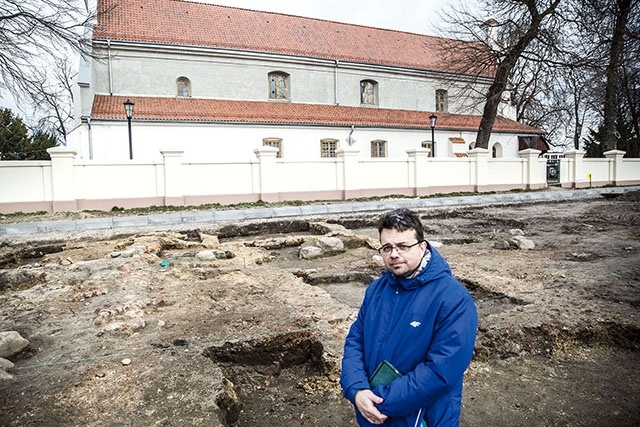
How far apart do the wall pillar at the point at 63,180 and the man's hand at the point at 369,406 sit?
52.5ft

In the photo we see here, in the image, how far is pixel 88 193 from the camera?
15609mm

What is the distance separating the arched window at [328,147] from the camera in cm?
2697

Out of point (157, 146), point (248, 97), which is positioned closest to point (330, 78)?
point (248, 97)

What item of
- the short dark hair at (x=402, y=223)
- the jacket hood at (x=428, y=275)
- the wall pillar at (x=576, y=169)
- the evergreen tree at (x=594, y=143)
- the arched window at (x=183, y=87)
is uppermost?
the arched window at (x=183, y=87)

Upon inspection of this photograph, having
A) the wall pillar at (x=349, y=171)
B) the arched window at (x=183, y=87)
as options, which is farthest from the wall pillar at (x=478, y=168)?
the arched window at (x=183, y=87)

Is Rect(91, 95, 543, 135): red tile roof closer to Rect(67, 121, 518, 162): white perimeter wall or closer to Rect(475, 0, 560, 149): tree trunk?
Rect(67, 121, 518, 162): white perimeter wall

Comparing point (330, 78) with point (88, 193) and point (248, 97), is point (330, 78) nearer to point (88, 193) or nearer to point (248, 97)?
point (248, 97)

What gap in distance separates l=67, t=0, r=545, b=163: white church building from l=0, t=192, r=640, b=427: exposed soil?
12827 millimetres

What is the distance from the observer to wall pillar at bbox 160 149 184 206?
1641 cm

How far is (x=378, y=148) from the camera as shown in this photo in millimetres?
28516

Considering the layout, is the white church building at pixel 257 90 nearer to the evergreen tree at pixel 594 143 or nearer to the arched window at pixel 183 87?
the arched window at pixel 183 87

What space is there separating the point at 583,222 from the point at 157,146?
64.6ft

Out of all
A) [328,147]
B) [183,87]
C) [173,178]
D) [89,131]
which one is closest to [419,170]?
[328,147]

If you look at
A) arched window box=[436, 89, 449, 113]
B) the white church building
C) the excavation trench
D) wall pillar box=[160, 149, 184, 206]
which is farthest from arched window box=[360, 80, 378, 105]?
the excavation trench
